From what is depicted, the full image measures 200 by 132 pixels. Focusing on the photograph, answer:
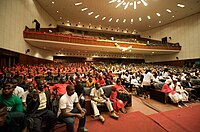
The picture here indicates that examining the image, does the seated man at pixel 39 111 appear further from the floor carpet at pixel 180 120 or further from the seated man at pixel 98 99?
the floor carpet at pixel 180 120

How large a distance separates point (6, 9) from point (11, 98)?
24.7 ft

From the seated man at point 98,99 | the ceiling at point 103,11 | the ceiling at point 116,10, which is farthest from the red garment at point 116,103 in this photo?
the ceiling at point 116,10

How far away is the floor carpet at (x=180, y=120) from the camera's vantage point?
2.35 meters

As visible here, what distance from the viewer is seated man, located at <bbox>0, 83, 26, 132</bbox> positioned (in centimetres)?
155

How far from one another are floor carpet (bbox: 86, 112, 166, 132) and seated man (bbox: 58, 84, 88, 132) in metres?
0.38

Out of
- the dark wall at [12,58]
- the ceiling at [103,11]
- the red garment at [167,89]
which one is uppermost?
the ceiling at [103,11]

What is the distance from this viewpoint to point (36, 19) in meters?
10.6

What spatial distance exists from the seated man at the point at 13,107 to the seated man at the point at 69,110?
566 mm

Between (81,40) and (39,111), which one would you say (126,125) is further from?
(81,40)

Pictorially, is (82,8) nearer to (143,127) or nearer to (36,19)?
(36,19)

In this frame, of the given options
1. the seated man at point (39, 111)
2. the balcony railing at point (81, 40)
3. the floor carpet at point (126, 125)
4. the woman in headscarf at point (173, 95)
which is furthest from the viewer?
the balcony railing at point (81, 40)

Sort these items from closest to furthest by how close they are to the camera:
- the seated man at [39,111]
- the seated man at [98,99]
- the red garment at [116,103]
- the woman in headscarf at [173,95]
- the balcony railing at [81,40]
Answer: the seated man at [39,111] < the seated man at [98,99] < the red garment at [116,103] < the woman in headscarf at [173,95] < the balcony railing at [81,40]

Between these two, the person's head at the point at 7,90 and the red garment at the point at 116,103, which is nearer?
the person's head at the point at 7,90

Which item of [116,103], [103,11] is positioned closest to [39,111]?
[116,103]
